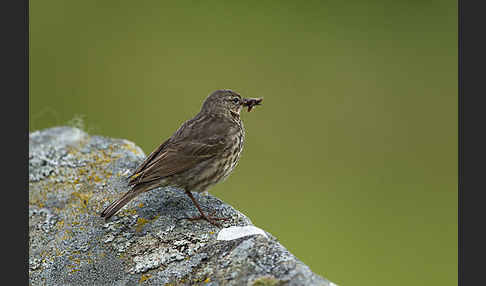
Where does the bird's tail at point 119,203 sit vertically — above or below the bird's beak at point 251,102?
below

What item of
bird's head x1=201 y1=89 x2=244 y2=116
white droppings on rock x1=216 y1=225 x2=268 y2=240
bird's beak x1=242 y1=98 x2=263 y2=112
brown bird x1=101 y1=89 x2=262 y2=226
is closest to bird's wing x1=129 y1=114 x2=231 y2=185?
brown bird x1=101 y1=89 x2=262 y2=226

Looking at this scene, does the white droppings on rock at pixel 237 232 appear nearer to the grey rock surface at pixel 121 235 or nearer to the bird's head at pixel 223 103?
the grey rock surface at pixel 121 235

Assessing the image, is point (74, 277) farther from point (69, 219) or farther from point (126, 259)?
point (69, 219)

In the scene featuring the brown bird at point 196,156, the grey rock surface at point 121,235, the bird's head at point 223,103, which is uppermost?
the bird's head at point 223,103

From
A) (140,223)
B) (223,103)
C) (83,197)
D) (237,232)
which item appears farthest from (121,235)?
(223,103)

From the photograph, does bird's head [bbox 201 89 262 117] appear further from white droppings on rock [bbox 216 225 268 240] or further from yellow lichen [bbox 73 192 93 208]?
white droppings on rock [bbox 216 225 268 240]

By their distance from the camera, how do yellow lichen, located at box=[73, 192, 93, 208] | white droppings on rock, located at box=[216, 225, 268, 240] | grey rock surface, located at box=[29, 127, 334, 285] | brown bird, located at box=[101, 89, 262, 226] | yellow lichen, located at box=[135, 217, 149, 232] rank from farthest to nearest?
brown bird, located at box=[101, 89, 262, 226] < yellow lichen, located at box=[73, 192, 93, 208] < yellow lichen, located at box=[135, 217, 149, 232] < white droppings on rock, located at box=[216, 225, 268, 240] < grey rock surface, located at box=[29, 127, 334, 285]

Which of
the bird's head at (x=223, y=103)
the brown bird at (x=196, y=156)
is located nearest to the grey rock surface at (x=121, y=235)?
the brown bird at (x=196, y=156)

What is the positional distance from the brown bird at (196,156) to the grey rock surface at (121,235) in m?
0.14

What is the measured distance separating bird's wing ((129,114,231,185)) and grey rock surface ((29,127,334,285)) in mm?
229

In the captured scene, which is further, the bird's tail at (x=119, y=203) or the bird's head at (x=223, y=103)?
the bird's head at (x=223, y=103)

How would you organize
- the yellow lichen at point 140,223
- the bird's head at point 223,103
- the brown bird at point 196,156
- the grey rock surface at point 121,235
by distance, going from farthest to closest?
the bird's head at point 223,103 → the brown bird at point 196,156 → the yellow lichen at point 140,223 → the grey rock surface at point 121,235

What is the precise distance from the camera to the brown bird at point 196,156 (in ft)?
15.0

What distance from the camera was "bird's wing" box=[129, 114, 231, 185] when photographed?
15.3 ft
